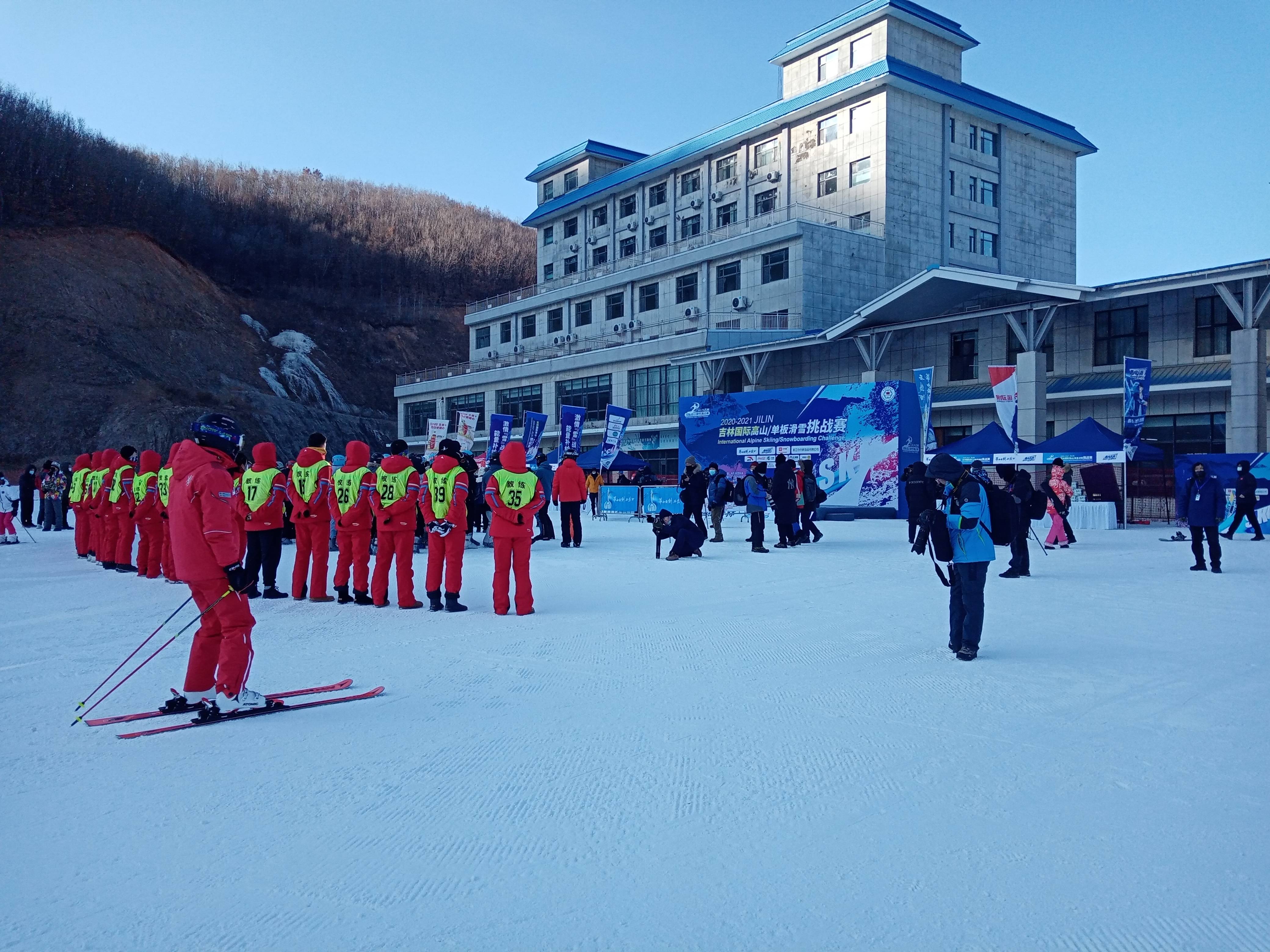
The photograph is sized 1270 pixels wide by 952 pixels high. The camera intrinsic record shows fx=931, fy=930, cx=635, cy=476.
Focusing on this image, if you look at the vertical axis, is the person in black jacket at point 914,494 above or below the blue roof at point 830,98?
below

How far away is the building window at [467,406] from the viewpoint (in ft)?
179

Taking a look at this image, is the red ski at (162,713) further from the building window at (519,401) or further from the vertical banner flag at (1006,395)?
the building window at (519,401)

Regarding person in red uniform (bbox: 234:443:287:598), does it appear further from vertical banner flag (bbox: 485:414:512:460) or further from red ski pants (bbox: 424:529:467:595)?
vertical banner flag (bbox: 485:414:512:460)

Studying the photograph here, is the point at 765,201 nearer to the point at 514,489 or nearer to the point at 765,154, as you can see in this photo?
the point at 765,154

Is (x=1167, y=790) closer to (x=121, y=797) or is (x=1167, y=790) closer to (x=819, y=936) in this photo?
(x=819, y=936)

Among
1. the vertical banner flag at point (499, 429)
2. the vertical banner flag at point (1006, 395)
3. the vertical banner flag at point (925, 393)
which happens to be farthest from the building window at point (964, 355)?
the vertical banner flag at point (499, 429)

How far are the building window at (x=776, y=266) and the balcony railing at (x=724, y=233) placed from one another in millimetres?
1202

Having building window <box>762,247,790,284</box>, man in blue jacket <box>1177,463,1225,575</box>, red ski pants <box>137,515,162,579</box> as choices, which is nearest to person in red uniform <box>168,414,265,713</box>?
red ski pants <box>137,515,162,579</box>

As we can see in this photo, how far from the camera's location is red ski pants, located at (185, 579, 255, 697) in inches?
206

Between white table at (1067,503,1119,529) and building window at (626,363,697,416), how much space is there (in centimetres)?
2052

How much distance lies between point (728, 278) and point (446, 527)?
118 ft

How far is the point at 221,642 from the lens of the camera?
212 inches

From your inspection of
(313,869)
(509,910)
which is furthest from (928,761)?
(313,869)

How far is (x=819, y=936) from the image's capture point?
2836mm
